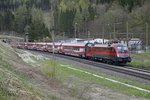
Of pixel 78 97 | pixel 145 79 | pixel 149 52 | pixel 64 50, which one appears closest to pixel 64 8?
pixel 64 50

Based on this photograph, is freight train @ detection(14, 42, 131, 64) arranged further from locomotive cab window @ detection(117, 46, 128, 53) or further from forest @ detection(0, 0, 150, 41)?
forest @ detection(0, 0, 150, 41)

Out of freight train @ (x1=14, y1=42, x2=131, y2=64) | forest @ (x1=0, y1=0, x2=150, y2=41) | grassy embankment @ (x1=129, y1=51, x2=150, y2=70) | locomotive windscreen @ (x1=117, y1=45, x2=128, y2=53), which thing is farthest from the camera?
forest @ (x1=0, y1=0, x2=150, y2=41)

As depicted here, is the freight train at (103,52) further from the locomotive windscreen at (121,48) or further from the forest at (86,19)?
the forest at (86,19)

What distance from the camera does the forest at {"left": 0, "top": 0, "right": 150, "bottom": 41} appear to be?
95188 millimetres

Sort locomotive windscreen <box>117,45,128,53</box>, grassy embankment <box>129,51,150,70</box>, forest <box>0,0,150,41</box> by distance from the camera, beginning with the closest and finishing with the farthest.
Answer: grassy embankment <box>129,51,150,70</box>, locomotive windscreen <box>117,45,128,53</box>, forest <box>0,0,150,41</box>

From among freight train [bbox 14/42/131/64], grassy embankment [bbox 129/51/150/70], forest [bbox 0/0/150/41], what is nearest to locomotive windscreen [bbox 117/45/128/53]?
freight train [bbox 14/42/131/64]

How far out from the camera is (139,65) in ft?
157

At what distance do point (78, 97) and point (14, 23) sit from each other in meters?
167

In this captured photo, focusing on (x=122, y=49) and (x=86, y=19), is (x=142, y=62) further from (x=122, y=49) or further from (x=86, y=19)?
(x=86, y=19)

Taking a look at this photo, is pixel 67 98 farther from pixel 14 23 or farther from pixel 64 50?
pixel 14 23

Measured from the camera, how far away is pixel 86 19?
148750 mm

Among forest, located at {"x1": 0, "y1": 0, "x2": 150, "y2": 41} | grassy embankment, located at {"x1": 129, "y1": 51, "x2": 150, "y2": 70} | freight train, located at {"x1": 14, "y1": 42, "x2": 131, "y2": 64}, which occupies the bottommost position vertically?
grassy embankment, located at {"x1": 129, "y1": 51, "x2": 150, "y2": 70}

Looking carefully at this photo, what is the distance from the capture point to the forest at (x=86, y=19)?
9519 cm

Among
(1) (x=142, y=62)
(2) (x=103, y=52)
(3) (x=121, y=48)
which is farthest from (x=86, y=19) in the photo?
(1) (x=142, y=62)
